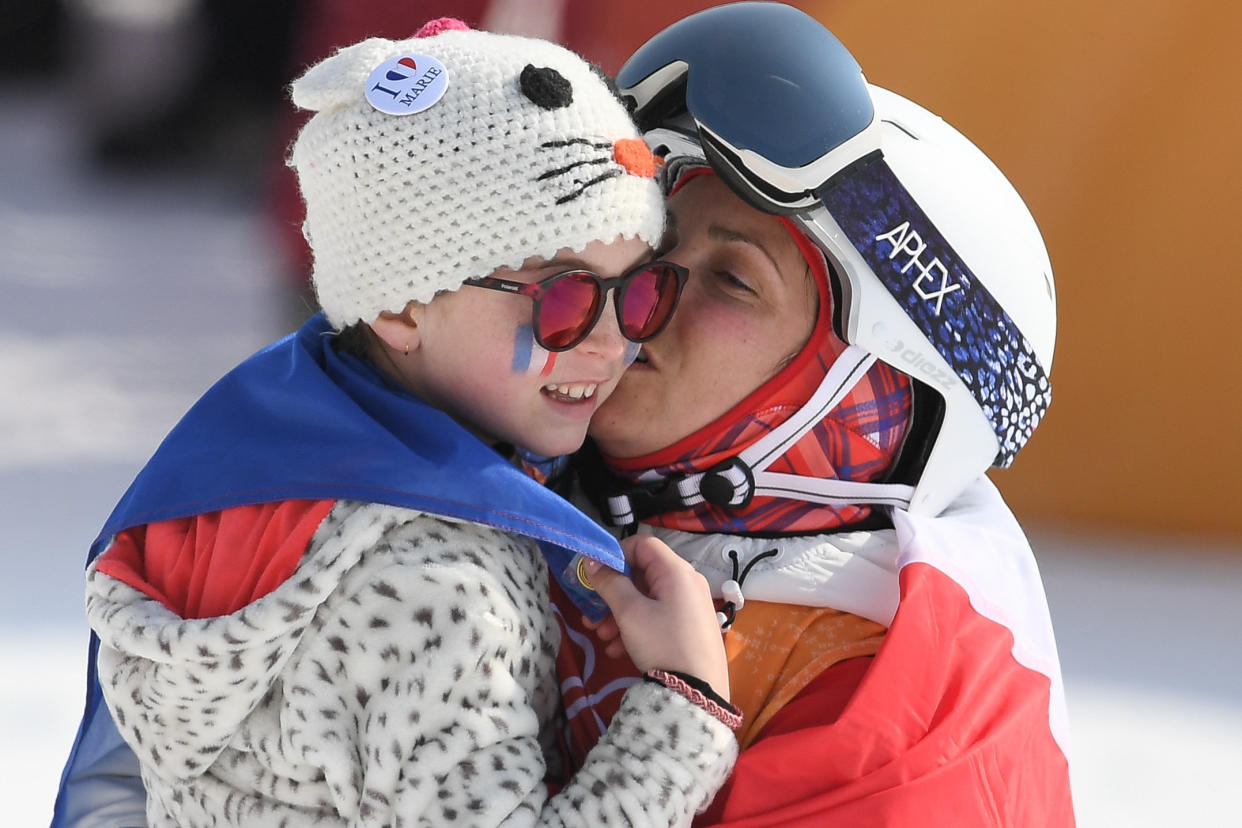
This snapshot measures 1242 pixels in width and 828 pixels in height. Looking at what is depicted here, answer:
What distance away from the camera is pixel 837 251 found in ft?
6.29

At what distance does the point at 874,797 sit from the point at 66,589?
3.26m

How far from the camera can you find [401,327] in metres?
1.64

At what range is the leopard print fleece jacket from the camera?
140cm

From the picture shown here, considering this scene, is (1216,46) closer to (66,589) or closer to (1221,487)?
(1221,487)

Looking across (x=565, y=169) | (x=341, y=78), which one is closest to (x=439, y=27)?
(x=341, y=78)

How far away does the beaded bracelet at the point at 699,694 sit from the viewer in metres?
1.51

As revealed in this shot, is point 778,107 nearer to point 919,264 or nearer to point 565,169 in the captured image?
point 919,264

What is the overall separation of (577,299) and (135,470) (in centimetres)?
379

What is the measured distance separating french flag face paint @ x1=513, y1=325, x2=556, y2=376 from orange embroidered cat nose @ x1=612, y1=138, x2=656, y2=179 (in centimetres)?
23

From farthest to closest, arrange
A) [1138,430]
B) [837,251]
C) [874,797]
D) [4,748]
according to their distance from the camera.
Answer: [1138,430] < [4,748] < [837,251] < [874,797]

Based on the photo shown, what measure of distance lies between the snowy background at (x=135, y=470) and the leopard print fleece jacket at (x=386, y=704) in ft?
6.83

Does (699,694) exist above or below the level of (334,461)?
below

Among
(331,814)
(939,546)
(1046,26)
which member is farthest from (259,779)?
(1046,26)

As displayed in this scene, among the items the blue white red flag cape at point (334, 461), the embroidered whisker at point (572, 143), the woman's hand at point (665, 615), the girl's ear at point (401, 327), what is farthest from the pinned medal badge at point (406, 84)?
the woman's hand at point (665, 615)
